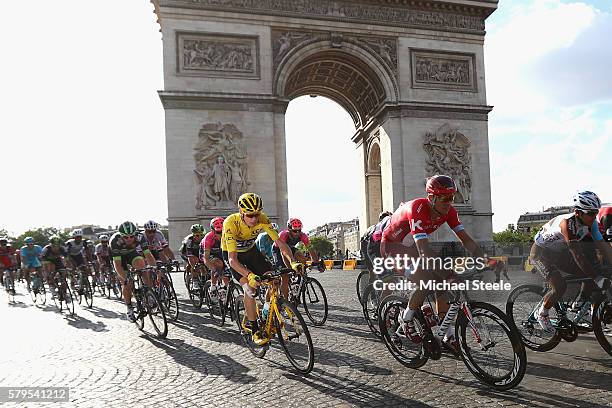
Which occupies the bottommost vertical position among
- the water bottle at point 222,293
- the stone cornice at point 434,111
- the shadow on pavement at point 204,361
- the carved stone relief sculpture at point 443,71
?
the shadow on pavement at point 204,361

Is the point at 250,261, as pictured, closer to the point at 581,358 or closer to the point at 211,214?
the point at 581,358

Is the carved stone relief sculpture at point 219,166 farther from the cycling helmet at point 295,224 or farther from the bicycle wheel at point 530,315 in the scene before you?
the bicycle wheel at point 530,315

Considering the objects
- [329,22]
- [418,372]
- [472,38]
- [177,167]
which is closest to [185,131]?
[177,167]

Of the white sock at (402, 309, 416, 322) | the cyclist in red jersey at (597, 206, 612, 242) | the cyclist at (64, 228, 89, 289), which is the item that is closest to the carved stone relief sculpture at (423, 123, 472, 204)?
the cyclist at (64, 228, 89, 289)

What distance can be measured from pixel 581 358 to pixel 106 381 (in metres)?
4.90

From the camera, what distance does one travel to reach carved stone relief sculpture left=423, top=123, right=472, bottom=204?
1006 inches

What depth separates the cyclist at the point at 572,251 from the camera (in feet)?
17.0

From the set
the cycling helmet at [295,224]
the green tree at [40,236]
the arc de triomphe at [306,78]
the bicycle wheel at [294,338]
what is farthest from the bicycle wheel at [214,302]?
the green tree at [40,236]

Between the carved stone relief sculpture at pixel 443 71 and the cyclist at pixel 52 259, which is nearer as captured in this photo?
the cyclist at pixel 52 259

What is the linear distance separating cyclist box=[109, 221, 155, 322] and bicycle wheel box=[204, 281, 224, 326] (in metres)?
1.23

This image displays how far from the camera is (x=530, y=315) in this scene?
562 cm

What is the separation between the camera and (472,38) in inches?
1051

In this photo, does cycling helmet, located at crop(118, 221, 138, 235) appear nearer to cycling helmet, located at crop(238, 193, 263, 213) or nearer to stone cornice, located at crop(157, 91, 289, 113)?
cycling helmet, located at crop(238, 193, 263, 213)

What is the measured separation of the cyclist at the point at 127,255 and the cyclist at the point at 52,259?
475 centimetres
